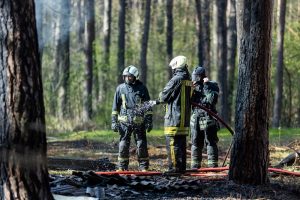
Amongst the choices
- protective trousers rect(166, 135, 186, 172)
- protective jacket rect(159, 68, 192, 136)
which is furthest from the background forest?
protective trousers rect(166, 135, 186, 172)

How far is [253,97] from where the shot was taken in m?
9.16

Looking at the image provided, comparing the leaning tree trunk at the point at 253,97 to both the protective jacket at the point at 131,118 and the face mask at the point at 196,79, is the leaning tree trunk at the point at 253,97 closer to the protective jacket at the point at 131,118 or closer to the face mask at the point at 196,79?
the face mask at the point at 196,79

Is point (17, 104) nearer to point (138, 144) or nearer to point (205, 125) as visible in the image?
point (138, 144)

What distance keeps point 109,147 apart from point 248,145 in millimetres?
8479

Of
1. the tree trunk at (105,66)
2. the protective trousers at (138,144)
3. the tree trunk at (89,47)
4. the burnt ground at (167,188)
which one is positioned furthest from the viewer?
the tree trunk at (105,66)

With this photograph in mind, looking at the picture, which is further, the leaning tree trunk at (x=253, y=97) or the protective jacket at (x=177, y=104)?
the protective jacket at (x=177, y=104)

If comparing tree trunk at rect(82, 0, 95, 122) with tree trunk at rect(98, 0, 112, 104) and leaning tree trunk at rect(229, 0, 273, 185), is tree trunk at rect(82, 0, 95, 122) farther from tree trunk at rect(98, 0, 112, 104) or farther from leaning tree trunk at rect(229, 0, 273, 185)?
leaning tree trunk at rect(229, 0, 273, 185)

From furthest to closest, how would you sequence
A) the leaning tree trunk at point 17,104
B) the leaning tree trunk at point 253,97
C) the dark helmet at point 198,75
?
the dark helmet at point 198,75 → the leaning tree trunk at point 253,97 → the leaning tree trunk at point 17,104

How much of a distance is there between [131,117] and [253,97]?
3.11 metres

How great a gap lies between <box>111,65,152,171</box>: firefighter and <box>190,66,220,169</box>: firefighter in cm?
91

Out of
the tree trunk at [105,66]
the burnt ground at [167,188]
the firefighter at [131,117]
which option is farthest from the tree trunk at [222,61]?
the burnt ground at [167,188]

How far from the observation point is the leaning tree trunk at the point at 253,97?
30.0 feet

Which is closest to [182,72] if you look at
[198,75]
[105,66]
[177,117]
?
[177,117]

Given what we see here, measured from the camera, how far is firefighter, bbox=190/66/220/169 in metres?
11.6
